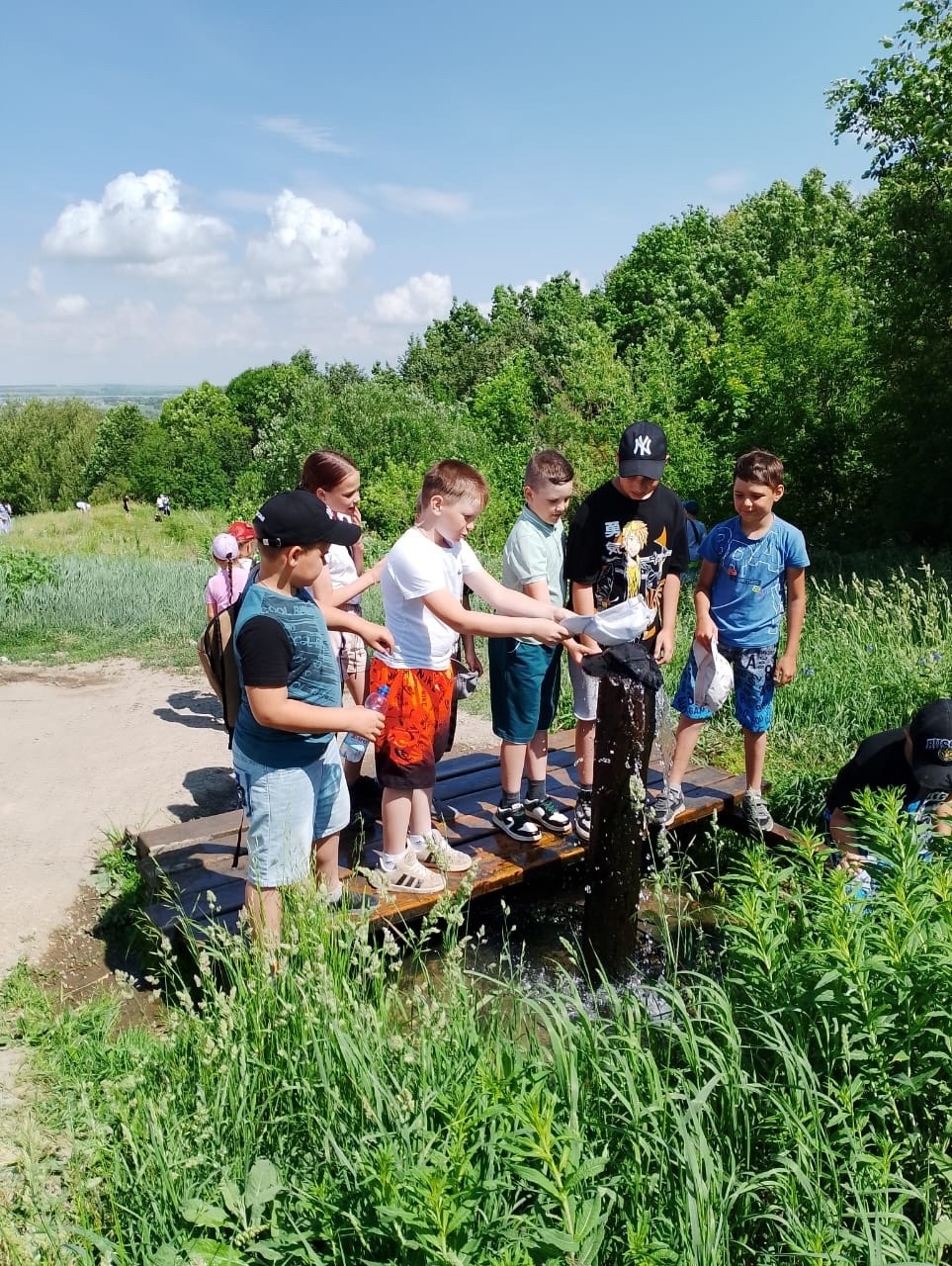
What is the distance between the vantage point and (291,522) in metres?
2.86

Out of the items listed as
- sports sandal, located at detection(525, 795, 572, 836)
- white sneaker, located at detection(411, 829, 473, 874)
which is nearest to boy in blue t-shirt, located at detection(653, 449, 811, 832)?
sports sandal, located at detection(525, 795, 572, 836)

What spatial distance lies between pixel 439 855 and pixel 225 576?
10.3 feet

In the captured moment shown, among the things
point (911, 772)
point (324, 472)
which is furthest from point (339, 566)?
point (911, 772)

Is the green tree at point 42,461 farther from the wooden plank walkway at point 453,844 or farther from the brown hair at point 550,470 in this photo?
the brown hair at point 550,470

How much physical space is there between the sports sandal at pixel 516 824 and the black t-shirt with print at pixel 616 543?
3.54 ft

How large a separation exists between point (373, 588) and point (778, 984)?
9679 mm

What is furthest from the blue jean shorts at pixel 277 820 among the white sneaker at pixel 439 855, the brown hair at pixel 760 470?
the brown hair at pixel 760 470

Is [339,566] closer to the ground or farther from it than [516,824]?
farther from it

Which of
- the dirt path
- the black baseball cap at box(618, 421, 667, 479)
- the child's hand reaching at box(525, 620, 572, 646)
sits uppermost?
the black baseball cap at box(618, 421, 667, 479)

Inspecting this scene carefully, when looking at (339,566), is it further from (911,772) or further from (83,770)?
(911,772)

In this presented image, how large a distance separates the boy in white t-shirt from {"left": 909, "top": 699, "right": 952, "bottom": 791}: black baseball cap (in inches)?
53.0

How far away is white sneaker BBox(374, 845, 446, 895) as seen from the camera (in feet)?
12.1

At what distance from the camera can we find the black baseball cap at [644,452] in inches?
160

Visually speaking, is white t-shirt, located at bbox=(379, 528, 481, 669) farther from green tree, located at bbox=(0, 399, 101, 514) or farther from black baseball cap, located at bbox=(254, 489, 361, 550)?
green tree, located at bbox=(0, 399, 101, 514)
